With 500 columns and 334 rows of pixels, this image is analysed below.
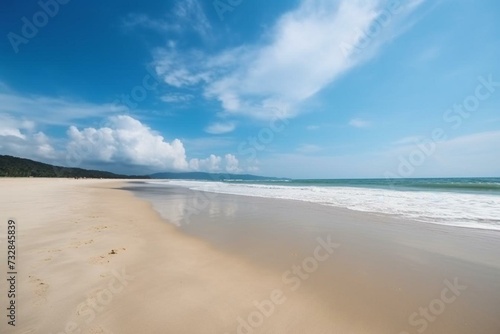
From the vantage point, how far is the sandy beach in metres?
3.24

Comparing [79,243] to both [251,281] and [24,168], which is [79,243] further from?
[24,168]

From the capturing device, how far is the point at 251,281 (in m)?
4.50

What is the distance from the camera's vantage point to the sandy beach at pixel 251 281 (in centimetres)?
324

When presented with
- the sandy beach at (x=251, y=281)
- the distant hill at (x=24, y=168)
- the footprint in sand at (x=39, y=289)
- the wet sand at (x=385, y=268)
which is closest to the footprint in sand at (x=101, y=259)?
the sandy beach at (x=251, y=281)

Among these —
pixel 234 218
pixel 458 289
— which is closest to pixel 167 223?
pixel 234 218

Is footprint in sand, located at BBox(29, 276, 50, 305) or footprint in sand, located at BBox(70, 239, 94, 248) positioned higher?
footprint in sand, located at BBox(70, 239, 94, 248)

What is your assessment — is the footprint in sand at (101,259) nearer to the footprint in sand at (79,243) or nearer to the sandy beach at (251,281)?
the sandy beach at (251,281)

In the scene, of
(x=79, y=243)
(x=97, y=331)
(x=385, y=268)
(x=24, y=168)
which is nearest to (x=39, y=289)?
(x=97, y=331)

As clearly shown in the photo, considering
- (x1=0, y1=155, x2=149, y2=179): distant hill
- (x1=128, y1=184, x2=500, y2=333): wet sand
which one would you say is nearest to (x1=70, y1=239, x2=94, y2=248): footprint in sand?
(x1=128, y1=184, x2=500, y2=333): wet sand

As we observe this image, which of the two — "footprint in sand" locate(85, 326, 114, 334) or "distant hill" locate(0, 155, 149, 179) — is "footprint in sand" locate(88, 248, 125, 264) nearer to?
"footprint in sand" locate(85, 326, 114, 334)

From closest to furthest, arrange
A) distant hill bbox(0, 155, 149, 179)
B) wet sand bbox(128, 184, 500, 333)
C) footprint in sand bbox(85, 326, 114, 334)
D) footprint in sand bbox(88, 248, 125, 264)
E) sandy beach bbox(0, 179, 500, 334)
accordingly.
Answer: footprint in sand bbox(85, 326, 114, 334), sandy beach bbox(0, 179, 500, 334), wet sand bbox(128, 184, 500, 333), footprint in sand bbox(88, 248, 125, 264), distant hill bbox(0, 155, 149, 179)

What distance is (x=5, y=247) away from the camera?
574cm

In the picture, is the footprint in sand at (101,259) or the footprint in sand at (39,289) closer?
the footprint in sand at (39,289)

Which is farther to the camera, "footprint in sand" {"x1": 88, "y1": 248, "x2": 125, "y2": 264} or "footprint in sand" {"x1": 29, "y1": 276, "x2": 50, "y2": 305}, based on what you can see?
"footprint in sand" {"x1": 88, "y1": 248, "x2": 125, "y2": 264}
